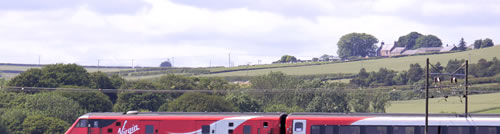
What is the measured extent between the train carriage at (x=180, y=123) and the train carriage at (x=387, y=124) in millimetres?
1723

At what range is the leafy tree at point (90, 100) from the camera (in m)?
114

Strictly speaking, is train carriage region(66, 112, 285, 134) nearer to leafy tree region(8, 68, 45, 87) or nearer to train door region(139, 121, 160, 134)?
train door region(139, 121, 160, 134)

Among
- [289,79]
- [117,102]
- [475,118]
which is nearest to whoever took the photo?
[475,118]

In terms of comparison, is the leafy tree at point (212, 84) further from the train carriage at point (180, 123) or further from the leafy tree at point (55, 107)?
the train carriage at point (180, 123)

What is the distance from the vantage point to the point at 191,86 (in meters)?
144

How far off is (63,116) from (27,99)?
9485mm

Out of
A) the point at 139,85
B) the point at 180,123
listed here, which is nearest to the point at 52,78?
the point at 139,85

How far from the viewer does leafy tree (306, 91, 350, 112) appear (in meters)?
133

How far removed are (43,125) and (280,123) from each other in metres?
51.6

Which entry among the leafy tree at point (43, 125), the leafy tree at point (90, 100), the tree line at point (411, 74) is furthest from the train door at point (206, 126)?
the tree line at point (411, 74)

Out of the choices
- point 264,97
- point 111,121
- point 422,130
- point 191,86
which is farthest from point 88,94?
point 422,130

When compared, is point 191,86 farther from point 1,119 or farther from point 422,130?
point 422,130

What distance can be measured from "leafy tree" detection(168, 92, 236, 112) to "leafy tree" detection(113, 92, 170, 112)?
8.31 metres

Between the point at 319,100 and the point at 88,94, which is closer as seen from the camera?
the point at 88,94
